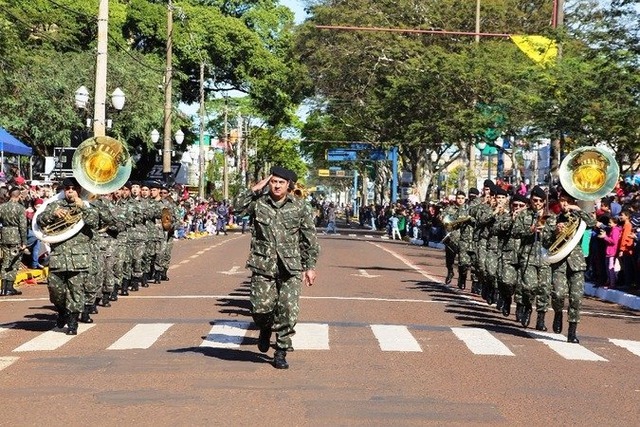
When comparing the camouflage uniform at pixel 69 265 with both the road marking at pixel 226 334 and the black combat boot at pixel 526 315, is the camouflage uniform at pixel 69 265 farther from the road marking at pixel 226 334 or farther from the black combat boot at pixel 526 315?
the black combat boot at pixel 526 315

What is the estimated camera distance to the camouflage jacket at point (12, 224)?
20781 millimetres

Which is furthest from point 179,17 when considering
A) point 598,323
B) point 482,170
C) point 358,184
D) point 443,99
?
point 358,184

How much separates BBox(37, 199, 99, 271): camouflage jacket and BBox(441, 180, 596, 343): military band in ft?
17.4

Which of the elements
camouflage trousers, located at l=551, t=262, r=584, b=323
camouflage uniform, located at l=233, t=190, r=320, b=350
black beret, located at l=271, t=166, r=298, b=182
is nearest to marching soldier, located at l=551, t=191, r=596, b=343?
camouflage trousers, located at l=551, t=262, r=584, b=323

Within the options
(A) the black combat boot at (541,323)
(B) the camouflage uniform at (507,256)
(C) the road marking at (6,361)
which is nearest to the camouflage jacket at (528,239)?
(B) the camouflage uniform at (507,256)

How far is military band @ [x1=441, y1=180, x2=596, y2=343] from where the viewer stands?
1491 centimetres

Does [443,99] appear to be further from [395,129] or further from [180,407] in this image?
[180,407]

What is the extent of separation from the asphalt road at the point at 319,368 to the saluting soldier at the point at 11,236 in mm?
857

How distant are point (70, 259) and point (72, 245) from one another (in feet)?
0.64

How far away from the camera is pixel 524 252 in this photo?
16.5 metres

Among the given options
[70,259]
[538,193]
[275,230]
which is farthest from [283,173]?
[538,193]

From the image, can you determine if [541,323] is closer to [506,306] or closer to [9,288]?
[506,306]

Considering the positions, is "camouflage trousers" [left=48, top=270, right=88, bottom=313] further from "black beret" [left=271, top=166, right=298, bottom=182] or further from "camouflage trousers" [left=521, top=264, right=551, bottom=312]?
"camouflage trousers" [left=521, top=264, right=551, bottom=312]

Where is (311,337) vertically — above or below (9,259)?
below
